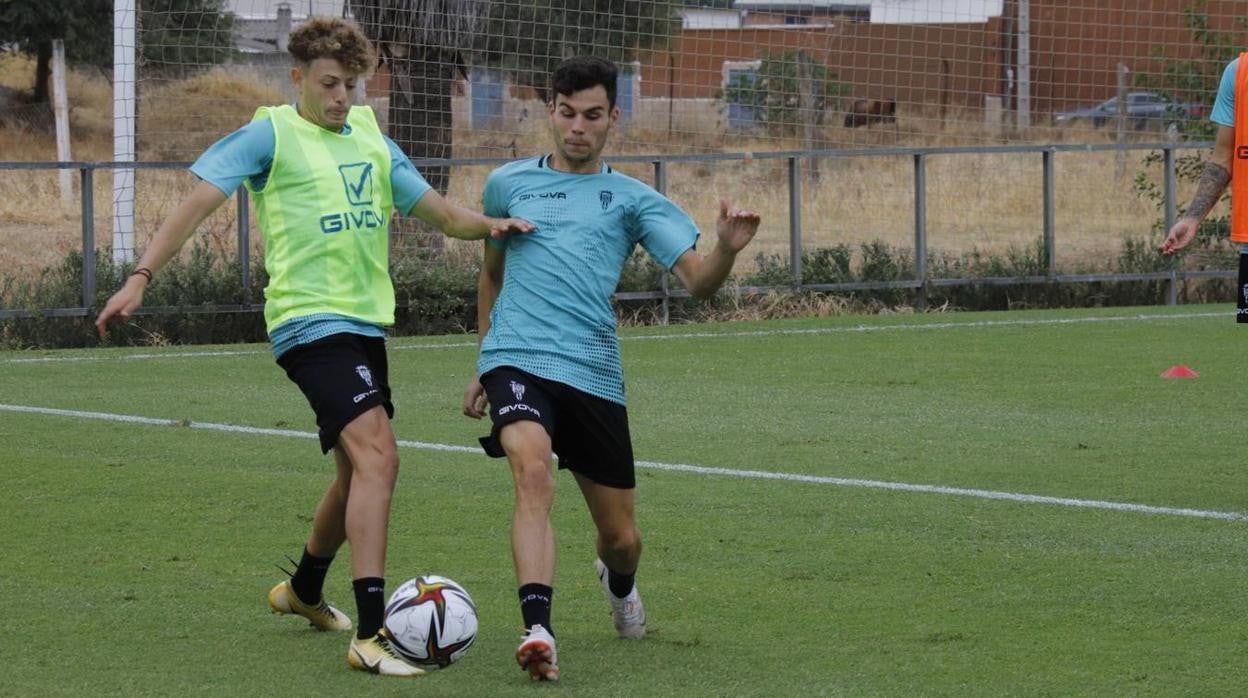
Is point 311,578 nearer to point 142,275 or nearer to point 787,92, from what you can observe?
point 142,275

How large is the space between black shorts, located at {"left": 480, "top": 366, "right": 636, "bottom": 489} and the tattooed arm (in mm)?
3429

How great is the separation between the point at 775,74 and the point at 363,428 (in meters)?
20.0

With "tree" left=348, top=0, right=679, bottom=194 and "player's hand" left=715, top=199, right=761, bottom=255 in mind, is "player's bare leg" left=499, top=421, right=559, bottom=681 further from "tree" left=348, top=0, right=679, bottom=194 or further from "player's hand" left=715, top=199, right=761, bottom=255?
"tree" left=348, top=0, right=679, bottom=194

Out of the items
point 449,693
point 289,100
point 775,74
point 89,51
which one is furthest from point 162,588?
point 89,51

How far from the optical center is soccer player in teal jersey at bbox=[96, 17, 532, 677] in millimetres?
5535

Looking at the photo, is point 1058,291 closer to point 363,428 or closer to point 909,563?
point 909,563

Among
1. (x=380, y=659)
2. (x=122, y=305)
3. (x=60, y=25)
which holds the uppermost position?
(x=60, y=25)

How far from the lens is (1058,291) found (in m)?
19.0

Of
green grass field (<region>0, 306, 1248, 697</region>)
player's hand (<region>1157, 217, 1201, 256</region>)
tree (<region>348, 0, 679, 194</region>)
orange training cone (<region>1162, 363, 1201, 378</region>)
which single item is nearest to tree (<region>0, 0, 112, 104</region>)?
tree (<region>348, 0, 679, 194</region>)

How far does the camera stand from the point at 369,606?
541cm

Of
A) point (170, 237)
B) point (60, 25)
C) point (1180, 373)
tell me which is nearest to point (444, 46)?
point (1180, 373)

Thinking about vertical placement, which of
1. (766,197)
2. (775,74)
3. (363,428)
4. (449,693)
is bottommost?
(449,693)

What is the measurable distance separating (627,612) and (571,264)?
3.43ft

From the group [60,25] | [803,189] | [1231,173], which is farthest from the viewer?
[60,25]
